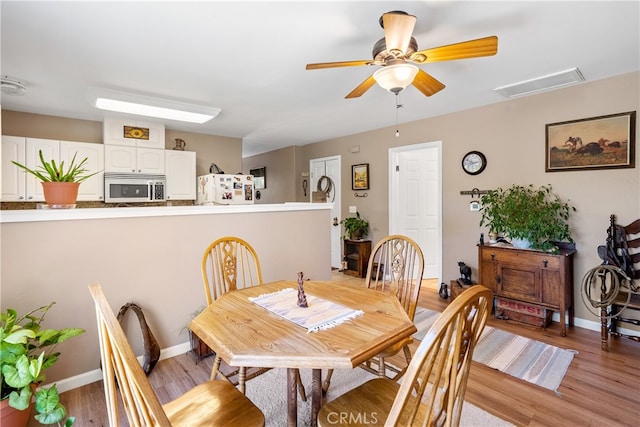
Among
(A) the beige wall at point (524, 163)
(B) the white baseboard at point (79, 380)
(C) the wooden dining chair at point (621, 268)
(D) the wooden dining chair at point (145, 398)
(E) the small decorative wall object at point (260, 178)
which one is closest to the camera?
(D) the wooden dining chair at point (145, 398)

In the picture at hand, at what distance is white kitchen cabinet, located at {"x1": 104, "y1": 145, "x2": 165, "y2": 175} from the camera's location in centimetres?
389

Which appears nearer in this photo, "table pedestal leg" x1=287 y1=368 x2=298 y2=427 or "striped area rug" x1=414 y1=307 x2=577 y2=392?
"table pedestal leg" x1=287 y1=368 x2=298 y2=427

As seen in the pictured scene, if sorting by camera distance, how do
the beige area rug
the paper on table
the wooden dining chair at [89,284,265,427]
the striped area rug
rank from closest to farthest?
the wooden dining chair at [89,284,265,427], the paper on table, the beige area rug, the striped area rug

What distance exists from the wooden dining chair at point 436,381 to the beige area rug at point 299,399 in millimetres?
686

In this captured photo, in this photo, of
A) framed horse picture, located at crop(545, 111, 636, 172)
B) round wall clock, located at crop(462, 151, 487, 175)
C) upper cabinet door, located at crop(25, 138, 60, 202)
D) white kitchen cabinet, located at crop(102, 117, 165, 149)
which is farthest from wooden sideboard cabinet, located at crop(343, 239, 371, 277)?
upper cabinet door, located at crop(25, 138, 60, 202)

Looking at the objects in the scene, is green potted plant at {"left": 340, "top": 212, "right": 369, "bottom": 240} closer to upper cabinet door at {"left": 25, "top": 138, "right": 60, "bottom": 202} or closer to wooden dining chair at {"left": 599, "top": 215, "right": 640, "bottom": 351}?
wooden dining chair at {"left": 599, "top": 215, "right": 640, "bottom": 351}

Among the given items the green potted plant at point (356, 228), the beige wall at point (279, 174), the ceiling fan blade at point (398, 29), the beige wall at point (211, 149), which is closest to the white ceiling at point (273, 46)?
the ceiling fan blade at point (398, 29)

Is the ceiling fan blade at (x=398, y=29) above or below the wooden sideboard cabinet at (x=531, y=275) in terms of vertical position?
above

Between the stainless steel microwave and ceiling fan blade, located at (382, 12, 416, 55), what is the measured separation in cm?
361

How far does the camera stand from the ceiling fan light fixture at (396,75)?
5.79ft

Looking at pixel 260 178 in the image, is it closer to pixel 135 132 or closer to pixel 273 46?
pixel 135 132

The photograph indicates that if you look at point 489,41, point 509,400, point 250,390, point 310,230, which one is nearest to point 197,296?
point 250,390

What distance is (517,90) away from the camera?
3.02m

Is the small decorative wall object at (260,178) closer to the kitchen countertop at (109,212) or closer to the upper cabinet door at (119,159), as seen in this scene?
the upper cabinet door at (119,159)
